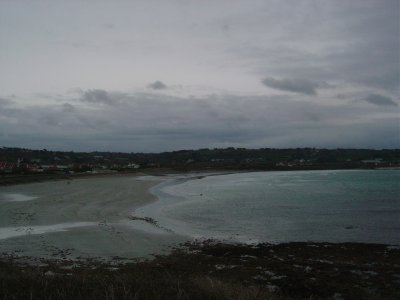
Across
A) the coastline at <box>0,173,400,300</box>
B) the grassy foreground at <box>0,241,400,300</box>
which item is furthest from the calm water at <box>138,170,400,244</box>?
the grassy foreground at <box>0,241,400,300</box>

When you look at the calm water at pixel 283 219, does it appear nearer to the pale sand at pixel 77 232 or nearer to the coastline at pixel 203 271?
the pale sand at pixel 77 232

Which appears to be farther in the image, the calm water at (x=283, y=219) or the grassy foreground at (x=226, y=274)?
the calm water at (x=283, y=219)

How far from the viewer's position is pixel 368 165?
175375 millimetres

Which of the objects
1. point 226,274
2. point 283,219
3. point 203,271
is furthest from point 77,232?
point 283,219

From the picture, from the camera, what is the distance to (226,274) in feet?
45.2

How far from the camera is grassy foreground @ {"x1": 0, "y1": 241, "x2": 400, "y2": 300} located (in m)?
7.84

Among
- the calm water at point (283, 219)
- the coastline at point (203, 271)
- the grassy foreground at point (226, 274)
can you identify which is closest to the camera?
the grassy foreground at point (226, 274)

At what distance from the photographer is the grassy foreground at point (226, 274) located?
309 inches

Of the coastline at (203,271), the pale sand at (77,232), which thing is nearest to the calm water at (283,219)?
the pale sand at (77,232)

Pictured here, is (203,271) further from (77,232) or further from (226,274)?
(77,232)

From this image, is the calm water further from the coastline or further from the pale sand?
the coastline

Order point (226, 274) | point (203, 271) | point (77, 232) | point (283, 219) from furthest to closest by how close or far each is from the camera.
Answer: point (283, 219)
point (77, 232)
point (203, 271)
point (226, 274)

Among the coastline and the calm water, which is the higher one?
the coastline

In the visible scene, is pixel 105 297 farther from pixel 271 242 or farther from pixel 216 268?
pixel 271 242
